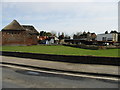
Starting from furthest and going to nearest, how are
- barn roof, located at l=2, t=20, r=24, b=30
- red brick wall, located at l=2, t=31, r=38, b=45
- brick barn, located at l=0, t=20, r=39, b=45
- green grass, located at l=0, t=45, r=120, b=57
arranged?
1. barn roof, located at l=2, t=20, r=24, b=30
2. brick barn, located at l=0, t=20, r=39, b=45
3. red brick wall, located at l=2, t=31, r=38, b=45
4. green grass, located at l=0, t=45, r=120, b=57

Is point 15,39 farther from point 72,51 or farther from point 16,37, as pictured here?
point 72,51

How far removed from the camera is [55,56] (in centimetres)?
1471

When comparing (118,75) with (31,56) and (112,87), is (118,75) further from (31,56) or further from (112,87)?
(31,56)

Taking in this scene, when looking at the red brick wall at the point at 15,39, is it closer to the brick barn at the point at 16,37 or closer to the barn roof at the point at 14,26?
the brick barn at the point at 16,37

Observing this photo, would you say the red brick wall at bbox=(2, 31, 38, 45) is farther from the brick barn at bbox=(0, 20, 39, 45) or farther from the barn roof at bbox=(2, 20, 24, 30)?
the barn roof at bbox=(2, 20, 24, 30)

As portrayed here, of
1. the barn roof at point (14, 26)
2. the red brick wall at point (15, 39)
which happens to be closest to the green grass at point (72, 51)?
the red brick wall at point (15, 39)

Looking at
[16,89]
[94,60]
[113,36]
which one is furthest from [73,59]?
[113,36]

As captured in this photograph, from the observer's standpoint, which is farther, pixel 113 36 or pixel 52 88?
pixel 113 36

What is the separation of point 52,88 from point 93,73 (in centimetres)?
397

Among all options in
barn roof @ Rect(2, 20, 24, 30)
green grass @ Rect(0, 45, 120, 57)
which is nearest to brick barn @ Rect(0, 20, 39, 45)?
barn roof @ Rect(2, 20, 24, 30)

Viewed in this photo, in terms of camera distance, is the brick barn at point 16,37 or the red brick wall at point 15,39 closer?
the red brick wall at point 15,39

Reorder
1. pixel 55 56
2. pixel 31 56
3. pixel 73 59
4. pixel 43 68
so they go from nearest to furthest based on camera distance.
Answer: pixel 43 68
pixel 73 59
pixel 55 56
pixel 31 56

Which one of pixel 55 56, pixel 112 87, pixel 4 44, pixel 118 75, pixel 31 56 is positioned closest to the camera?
pixel 112 87

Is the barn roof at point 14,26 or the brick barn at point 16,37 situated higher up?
the barn roof at point 14,26
